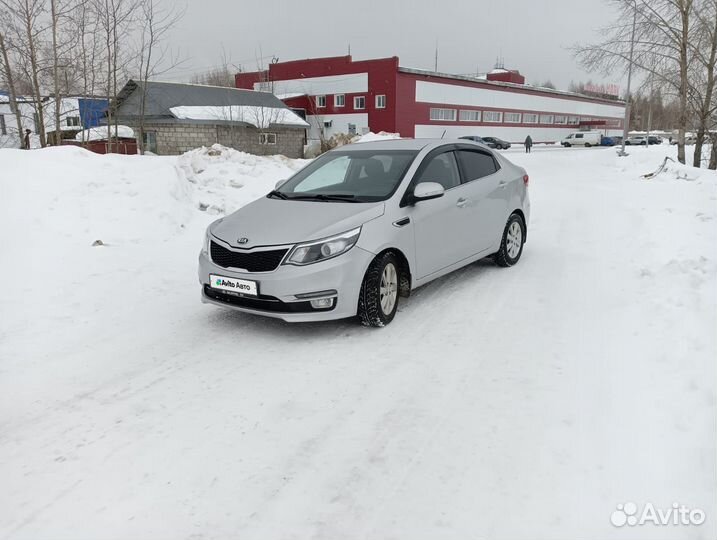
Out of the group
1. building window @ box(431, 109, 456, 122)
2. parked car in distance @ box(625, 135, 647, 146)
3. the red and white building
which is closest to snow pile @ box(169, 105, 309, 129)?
the red and white building

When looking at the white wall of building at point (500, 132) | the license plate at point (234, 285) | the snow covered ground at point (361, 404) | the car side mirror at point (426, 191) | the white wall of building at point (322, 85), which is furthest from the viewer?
the white wall of building at point (500, 132)

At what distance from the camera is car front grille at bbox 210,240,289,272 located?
465 centimetres

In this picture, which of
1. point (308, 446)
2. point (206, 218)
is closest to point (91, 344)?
point (308, 446)

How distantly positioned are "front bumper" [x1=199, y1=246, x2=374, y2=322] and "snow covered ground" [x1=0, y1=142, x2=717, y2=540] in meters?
0.29

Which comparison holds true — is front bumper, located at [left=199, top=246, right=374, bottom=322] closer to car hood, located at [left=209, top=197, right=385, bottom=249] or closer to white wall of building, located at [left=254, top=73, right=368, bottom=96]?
car hood, located at [left=209, top=197, right=385, bottom=249]

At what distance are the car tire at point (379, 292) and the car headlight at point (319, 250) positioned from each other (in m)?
0.34

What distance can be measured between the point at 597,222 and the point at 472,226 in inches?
201

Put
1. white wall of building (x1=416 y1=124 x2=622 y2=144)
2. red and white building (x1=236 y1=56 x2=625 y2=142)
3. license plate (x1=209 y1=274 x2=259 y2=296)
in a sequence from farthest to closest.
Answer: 1. white wall of building (x1=416 y1=124 x2=622 y2=144)
2. red and white building (x1=236 y1=56 x2=625 y2=142)
3. license plate (x1=209 y1=274 x2=259 y2=296)

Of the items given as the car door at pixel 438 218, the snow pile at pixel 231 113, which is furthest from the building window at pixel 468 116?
the car door at pixel 438 218

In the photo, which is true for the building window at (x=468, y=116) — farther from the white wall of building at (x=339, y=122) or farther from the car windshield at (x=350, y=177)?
the car windshield at (x=350, y=177)

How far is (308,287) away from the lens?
4578 mm

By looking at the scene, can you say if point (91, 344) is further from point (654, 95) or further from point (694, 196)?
point (654, 95)

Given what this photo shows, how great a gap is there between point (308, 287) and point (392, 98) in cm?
4382

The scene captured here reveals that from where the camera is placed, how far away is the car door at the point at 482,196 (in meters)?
6.25
